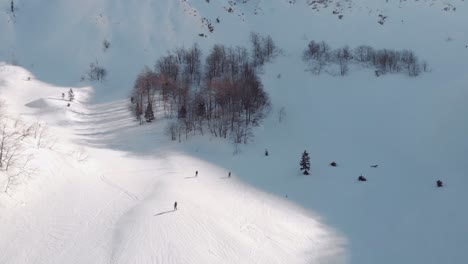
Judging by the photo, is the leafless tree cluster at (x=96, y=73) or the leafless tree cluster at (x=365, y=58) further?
the leafless tree cluster at (x=96, y=73)

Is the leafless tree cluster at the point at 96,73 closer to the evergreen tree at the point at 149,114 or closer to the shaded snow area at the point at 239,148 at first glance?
the shaded snow area at the point at 239,148

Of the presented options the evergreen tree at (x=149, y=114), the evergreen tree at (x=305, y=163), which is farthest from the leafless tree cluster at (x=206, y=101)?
the evergreen tree at (x=305, y=163)

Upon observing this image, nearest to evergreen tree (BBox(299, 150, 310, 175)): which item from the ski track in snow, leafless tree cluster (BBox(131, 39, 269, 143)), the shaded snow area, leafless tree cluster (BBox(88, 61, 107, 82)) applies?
the shaded snow area

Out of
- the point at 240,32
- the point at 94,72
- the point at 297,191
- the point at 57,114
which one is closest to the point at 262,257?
the point at 297,191

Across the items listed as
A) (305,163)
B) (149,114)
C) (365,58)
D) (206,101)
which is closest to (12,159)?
(305,163)

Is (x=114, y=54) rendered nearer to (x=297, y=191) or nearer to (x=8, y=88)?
(x=8, y=88)

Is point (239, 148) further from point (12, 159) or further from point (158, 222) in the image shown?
point (12, 159)
